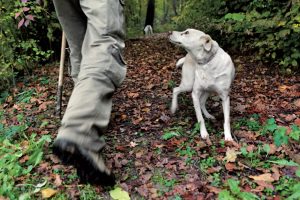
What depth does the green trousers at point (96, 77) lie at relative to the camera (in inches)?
95.4

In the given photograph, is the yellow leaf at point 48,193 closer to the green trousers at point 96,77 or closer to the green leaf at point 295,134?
the green trousers at point 96,77

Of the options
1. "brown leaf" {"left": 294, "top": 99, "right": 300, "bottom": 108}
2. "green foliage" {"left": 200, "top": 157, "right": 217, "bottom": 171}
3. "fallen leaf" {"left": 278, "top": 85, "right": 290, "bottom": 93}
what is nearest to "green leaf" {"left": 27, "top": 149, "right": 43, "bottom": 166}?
"green foliage" {"left": 200, "top": 157, "right": 217, "bottom": 171}

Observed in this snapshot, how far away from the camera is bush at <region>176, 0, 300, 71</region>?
6426mm

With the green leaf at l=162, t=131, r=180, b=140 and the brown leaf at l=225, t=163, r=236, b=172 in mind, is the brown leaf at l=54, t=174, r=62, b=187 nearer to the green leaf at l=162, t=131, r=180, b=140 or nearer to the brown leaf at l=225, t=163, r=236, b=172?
the green leaf at l=162, t=131, r=180, b=140

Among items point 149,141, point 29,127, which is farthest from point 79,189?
point 29,127

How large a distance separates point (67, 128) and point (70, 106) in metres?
0.18

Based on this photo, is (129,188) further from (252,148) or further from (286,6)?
(286,6)

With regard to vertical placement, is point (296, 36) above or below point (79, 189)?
above

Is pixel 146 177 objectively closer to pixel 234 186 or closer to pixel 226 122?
pixel 234 186

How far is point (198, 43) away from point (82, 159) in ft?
6.71

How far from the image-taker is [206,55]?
388 cm

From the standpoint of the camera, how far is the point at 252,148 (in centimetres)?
349

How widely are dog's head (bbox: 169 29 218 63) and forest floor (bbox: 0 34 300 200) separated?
0.78 metres

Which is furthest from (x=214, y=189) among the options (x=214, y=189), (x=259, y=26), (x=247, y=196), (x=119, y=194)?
(x=259, y=26)
